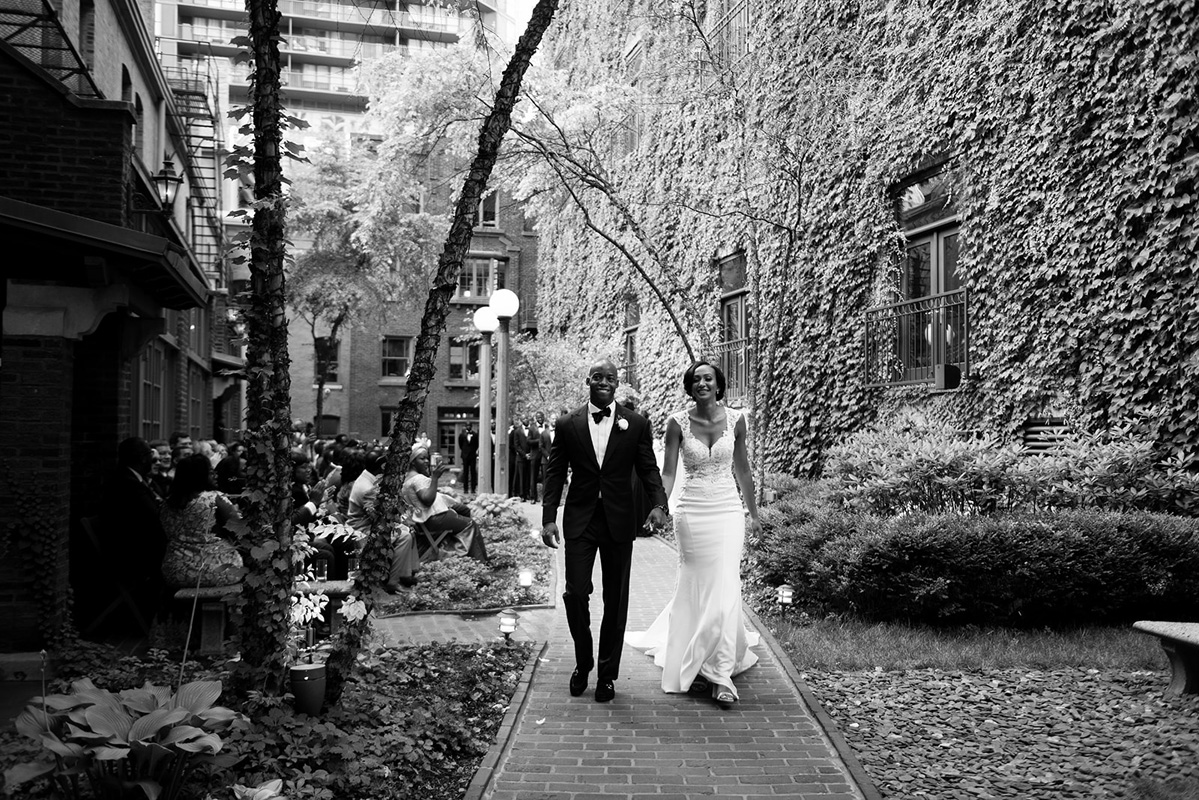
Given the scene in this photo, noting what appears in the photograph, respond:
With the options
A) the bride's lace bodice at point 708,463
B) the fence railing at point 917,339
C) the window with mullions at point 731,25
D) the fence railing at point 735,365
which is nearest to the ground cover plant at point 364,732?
the bride's lace bodice at point 708,463

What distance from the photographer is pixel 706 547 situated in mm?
6625

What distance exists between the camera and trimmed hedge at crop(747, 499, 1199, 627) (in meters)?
7.60

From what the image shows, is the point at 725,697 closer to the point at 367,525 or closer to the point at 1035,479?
the point at 1035,479

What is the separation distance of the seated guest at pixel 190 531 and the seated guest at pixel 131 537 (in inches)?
12.8

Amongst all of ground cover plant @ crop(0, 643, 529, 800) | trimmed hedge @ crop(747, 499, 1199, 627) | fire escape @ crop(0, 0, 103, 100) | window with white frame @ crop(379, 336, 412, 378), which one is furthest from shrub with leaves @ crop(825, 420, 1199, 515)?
window with white frame @ crop(379, 336, 412, 378)

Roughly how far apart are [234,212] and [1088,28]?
8.92m

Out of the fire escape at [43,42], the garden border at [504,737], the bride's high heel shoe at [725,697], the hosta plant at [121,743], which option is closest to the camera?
Answer: the hosta plant at [121,743]

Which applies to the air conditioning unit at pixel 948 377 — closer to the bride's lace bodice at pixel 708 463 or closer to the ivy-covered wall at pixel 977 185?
the ivy-covered wall at pixel 977 185

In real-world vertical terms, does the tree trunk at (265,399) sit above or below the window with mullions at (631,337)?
below

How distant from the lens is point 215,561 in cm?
779

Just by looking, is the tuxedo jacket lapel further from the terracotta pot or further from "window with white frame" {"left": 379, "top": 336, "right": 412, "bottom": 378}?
"window with white frame" {"left": 379, "top": 336, "right": 412, "bottom": 378}

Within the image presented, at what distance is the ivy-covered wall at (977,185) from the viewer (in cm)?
912

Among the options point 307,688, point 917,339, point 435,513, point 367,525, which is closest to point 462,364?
point 435,513

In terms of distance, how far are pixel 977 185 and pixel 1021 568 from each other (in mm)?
5591
